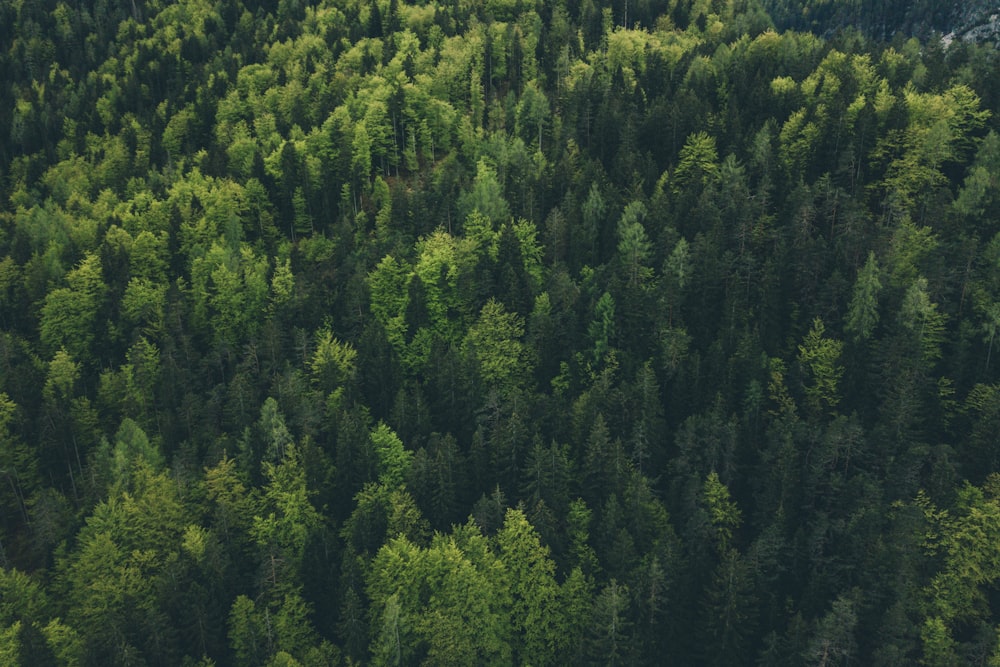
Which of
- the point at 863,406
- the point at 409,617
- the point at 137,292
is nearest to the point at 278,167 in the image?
the point at 137,292

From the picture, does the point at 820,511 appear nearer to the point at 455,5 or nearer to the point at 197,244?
the point at 197,244

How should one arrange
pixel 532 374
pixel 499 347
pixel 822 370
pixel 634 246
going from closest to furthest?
pixel 822 370 → pixel 532 374 → pixel 499 347 → pixel 634 246

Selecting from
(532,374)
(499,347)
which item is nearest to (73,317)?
(499,347)

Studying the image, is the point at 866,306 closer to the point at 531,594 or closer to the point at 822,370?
the point at 822,370

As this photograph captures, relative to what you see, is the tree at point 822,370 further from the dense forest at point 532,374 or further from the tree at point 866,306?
the tree at point 866,306

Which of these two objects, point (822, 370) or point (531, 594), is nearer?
point (531, 594)

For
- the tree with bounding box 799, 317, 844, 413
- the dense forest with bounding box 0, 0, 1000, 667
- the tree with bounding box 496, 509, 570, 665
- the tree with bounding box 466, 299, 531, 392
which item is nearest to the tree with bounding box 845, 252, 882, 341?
the dense forest with bounding box 0, 0, 1000, 667

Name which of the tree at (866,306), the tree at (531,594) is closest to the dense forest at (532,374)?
the tree at (531,594)

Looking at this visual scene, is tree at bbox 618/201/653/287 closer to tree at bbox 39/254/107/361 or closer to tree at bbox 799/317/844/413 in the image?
tree at bbox 799/317/844/413
